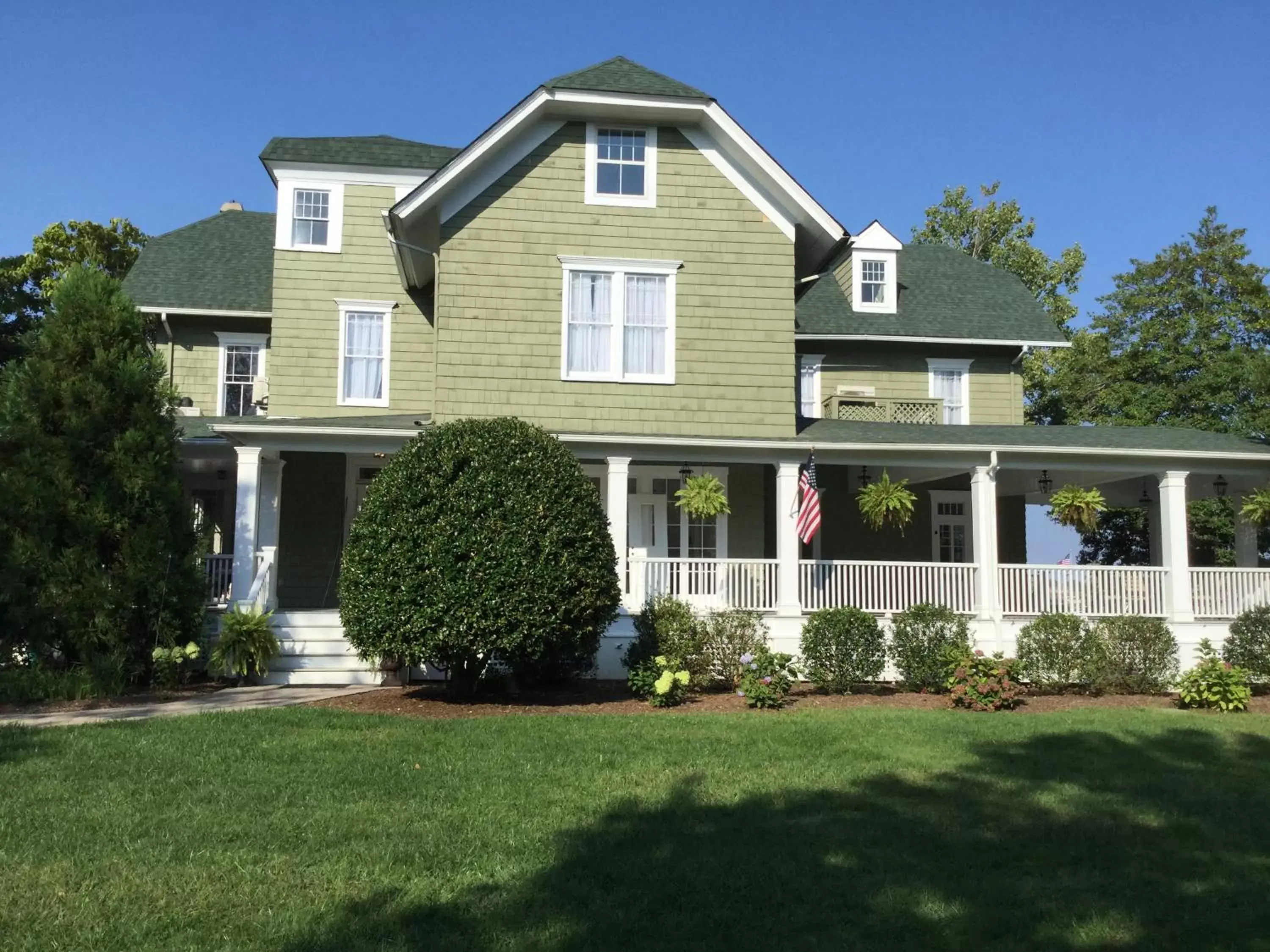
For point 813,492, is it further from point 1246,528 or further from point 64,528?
point 64,528

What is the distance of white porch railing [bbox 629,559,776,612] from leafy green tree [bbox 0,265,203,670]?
236 inches

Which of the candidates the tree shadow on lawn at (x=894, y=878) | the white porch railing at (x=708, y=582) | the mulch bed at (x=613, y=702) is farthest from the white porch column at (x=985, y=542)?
the tree shadow on lawn at (x=894, y=878)

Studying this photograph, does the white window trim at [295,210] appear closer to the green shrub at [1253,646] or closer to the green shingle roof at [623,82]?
the green shingle roof at [623,82]

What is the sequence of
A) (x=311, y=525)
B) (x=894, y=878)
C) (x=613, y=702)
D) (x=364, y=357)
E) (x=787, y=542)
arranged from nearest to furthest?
(x=894, y=878), (x=613, y=702), (x=787, y=542), (x=311, y=525), (x=364, y=357)

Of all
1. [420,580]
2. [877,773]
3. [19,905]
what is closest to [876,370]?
[420,580]

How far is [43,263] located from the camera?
34531 mm

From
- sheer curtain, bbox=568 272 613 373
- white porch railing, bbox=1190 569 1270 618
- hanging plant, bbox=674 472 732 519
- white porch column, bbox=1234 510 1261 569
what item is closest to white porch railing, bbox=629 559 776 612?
hanging plant, bbox=674 472 732 519

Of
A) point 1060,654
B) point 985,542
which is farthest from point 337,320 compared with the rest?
point 1060,654

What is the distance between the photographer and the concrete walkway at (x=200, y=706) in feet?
35.3

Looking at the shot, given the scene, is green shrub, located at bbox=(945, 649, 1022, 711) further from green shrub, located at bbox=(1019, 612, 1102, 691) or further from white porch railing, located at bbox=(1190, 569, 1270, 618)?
white porch railing, located at bbox=(1190, 569, 1270, 618)

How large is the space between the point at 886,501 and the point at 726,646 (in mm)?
3508

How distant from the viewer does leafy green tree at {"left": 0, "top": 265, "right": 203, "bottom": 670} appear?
12969mm

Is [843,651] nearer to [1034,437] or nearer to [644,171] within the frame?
[1034,437]

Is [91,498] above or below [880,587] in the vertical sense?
above
